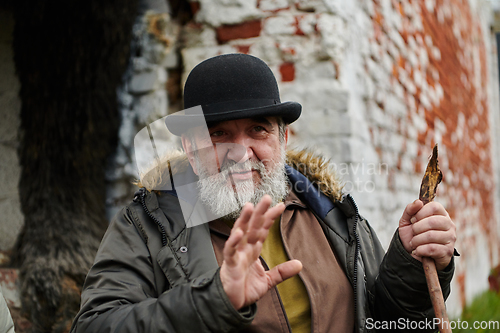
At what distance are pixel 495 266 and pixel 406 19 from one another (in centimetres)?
466

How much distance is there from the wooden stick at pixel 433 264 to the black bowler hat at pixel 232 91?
510 millimetres

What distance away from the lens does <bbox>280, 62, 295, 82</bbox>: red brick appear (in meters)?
2.21

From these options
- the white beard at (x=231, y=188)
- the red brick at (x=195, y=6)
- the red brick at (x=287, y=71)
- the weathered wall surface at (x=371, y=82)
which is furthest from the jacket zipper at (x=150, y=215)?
the red brick at (x=195, y=6)

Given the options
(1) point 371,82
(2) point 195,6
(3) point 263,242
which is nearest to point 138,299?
(3) point 263,242

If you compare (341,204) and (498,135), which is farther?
(498,135)

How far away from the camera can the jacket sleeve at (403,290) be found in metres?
1.35

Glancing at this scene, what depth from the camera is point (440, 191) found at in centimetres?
369

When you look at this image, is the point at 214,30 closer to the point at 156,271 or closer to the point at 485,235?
the point at 156,271

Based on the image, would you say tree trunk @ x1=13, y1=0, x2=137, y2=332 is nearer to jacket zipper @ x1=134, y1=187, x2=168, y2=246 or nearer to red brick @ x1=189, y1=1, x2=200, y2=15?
red brick @ x1=189, y1=1, x2=200, y2=15

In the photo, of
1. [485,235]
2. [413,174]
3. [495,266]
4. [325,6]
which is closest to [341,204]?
[325,6]

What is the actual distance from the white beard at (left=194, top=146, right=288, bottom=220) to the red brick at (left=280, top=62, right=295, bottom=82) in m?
0.88

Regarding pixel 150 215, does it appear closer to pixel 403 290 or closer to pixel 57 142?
pixel 403 290

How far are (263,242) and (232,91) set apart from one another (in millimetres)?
539

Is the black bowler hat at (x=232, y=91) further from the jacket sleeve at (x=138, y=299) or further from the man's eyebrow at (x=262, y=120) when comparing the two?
the jacket sleeve at (x=138, y=299)
